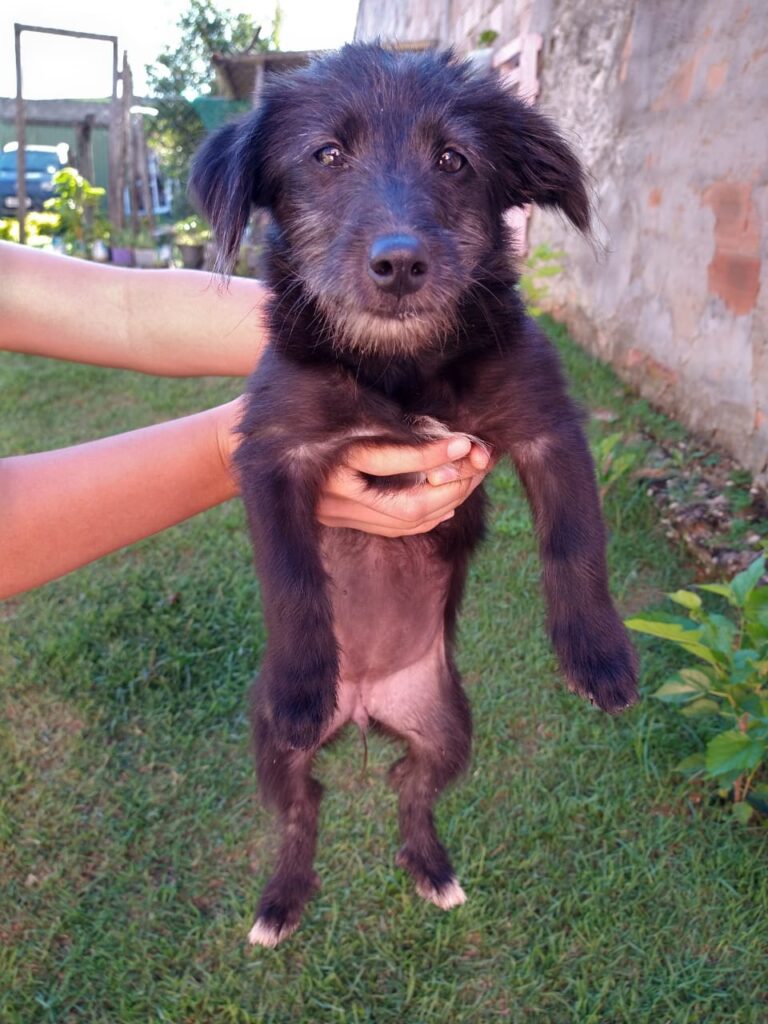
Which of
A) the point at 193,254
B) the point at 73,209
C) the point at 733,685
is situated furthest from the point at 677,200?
the point at 73,209

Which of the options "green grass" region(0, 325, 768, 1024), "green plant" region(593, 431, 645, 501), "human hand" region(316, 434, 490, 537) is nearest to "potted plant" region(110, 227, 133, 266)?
"green grass" region(0, 325, 768, 1024)

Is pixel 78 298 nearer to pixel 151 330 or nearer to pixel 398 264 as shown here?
pixel 151 330

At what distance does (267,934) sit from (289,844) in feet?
0.76

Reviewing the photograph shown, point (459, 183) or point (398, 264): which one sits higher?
point (459, 183)

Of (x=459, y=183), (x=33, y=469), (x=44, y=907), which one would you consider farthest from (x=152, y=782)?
(x=459, y=183)

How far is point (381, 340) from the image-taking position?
5.83 ft

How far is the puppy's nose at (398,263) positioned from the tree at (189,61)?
21.4m

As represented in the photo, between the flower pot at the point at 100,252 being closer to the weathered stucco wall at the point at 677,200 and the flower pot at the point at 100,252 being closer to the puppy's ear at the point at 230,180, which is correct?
the weathered stucco wall at the point at 677,200

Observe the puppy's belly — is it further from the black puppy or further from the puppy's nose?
the puppy's nose

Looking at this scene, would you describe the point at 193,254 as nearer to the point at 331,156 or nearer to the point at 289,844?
the point at 331,156

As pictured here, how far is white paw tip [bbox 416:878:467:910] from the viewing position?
2.29 metres

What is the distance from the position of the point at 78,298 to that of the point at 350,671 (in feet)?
4.46

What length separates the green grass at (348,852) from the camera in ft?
7.09

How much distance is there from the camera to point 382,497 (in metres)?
1.99
